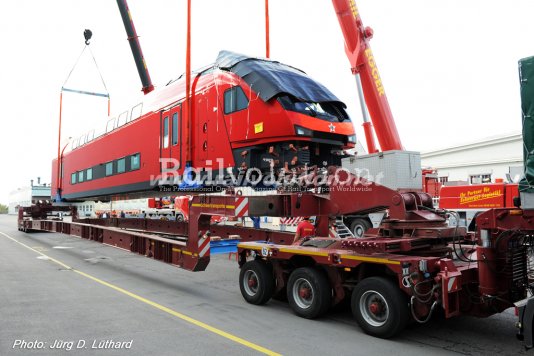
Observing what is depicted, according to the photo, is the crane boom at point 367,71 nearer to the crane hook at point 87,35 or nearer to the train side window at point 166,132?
the train side window at point 166,132

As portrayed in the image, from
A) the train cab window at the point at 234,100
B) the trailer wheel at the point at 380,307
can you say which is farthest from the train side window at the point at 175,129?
the trailer wheel at the point at 380,307

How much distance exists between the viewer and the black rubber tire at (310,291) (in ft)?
19.3

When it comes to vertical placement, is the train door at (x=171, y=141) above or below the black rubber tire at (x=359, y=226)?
above

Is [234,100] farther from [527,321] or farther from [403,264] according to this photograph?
[527,321]

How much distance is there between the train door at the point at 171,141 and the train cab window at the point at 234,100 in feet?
5.89

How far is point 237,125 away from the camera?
762cm

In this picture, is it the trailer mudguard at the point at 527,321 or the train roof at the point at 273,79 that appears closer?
the trailer mudguard at the point at 527,321

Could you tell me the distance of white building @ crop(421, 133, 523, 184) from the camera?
943 inches

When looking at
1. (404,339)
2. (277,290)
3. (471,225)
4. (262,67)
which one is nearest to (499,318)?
(404,339)

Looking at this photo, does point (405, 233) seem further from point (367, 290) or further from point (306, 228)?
point (306, 228)

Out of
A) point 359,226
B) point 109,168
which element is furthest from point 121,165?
point 359,226

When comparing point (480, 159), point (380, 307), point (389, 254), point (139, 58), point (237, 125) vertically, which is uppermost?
point (139, 58)

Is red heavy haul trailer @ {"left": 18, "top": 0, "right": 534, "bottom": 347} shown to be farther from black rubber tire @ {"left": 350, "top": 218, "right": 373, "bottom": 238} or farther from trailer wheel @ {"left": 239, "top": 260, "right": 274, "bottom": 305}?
black rubber tire @ {"left": 350, "top": 218, "right": 373, "bottom": 238}

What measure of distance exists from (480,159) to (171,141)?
74.8 ft
